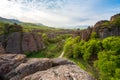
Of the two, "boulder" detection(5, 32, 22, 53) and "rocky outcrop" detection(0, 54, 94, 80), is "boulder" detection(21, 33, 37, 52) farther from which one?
"rocky outcrop" detection(0, 54, 94, 80)

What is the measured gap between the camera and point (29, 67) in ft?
56.3

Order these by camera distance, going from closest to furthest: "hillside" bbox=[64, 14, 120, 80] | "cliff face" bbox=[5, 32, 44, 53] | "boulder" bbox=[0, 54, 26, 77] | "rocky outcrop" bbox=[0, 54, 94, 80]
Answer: "rocky outcrop" bbox=[0, 54, 94, 80], "boulder" bbox=[0, 54, 26, 77], "hillside" bbox=[64, 14, 120, 80], "cliff face" bbox=[5, 32, 44, 53]

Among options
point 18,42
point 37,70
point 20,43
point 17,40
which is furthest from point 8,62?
point 20,43

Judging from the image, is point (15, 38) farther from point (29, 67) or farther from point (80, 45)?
point (29, 67)

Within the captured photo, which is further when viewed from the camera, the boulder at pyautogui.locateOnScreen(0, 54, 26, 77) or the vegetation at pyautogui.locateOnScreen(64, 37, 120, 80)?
the vegetation at pyautogui.locateOnScreen(64, 37, 120, 80)

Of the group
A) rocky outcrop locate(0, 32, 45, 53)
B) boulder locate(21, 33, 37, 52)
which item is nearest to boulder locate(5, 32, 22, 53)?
rocky outcrop locate(0, 32, 45, 53)

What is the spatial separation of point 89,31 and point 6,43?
44208mm

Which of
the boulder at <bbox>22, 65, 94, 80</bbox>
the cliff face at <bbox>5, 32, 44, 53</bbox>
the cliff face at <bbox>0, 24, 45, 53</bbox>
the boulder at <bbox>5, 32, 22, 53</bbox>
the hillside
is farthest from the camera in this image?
the cliff face at <bbox>0, 24, 45, 53</bbox>

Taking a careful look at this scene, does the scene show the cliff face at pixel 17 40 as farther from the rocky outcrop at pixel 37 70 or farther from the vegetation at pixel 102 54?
the rocky outcrop at pixel 37 70

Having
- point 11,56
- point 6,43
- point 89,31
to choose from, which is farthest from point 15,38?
point 11,56

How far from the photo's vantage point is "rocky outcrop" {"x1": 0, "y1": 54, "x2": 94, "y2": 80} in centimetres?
1457

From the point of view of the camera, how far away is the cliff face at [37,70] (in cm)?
1458

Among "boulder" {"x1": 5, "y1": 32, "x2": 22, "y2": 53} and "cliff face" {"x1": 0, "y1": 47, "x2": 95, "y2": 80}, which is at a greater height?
"cliff face" {"x1": 0, "y1": 47, "x2": 95, "y2": 80}

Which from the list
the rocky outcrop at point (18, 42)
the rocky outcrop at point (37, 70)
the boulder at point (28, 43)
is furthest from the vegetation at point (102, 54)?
the rocky outcrop at point (37, 70)
